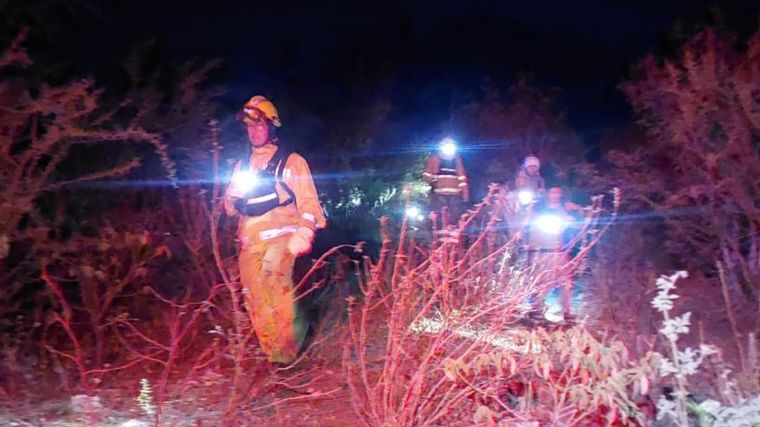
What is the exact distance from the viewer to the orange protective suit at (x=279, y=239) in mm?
6301

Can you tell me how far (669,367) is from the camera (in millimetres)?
4844

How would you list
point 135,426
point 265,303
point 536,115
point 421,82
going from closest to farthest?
point 135,426 → point 265,303 → point 536,115 → point 421,82

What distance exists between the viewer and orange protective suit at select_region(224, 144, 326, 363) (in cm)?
630

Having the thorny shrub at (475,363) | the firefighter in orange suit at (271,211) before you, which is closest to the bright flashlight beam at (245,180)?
the firefighter in orange suit at (271,211)

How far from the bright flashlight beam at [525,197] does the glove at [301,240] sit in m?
3.69

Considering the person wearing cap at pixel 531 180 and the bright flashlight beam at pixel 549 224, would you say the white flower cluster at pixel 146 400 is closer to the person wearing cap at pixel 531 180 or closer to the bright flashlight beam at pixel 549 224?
the bright flashlight beam at pixel 549 224

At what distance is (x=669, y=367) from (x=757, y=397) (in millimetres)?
561

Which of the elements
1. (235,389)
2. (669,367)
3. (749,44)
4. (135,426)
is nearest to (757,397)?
(669,367)

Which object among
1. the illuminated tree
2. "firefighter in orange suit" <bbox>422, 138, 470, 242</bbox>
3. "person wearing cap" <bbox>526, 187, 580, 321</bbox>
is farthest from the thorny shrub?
"firefighter in orange suit" <bbox>422, 138, 470, 242</bbox>

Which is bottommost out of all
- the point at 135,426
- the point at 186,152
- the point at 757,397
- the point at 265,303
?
the point at 757,397

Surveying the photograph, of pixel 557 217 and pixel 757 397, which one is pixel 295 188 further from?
pixel 557 217

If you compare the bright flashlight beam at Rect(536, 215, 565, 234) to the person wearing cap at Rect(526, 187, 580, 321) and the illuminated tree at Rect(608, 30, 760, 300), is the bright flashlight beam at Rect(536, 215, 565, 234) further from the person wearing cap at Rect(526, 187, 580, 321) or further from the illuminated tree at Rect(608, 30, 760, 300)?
the illuminated tree at Rect(608, 30, 760, 300)

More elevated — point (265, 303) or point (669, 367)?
point (265, 303)

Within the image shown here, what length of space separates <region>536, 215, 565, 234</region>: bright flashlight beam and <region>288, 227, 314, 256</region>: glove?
11.9 feet
